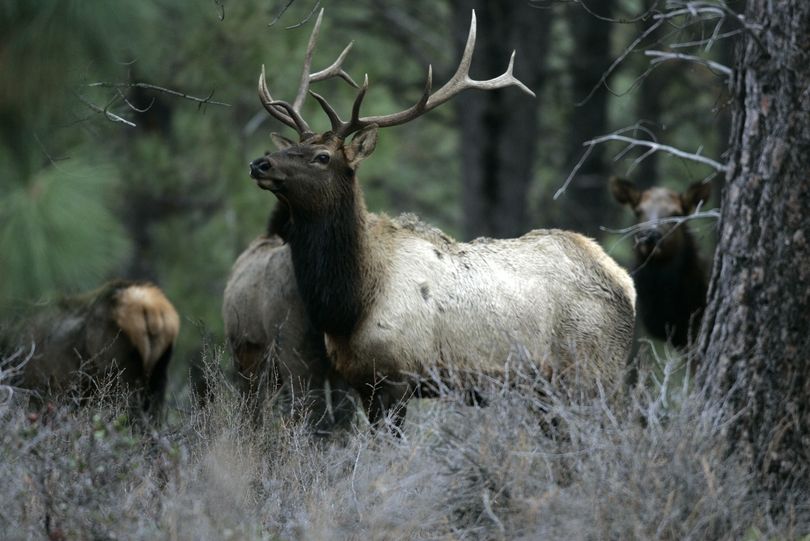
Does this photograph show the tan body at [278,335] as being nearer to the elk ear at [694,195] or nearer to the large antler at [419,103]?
the large antler at [419,103]

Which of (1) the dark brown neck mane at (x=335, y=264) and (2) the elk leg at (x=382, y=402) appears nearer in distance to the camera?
(2) the elk leg at (x=382, y=402)

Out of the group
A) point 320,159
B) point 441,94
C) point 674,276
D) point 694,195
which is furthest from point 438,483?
point 694,195

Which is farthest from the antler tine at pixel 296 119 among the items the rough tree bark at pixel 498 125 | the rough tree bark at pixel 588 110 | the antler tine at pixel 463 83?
the rough tree bark at pixel 588 110

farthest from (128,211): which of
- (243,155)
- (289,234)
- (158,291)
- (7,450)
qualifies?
(7,450)

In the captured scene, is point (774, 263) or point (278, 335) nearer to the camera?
point (774, 263)

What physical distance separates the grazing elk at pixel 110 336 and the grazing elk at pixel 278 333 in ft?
1.95

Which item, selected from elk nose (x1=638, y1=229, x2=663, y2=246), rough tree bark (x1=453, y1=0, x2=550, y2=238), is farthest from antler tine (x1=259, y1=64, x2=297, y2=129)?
rough tree bark (x1=453, y1=0, x2=550, y2=238)

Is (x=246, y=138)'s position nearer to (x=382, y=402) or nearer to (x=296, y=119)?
(x=296, y=119)

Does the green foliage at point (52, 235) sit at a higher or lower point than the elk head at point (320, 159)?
lower

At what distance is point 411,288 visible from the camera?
758 centimetres

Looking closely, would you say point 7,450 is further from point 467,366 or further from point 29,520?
point 467,366

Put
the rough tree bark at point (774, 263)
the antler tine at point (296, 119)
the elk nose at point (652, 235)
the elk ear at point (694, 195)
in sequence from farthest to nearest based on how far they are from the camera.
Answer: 1. the elk ear at point (694, 195)
2. the elk nose at point (652, 235)
3. the antler tine at point (296, 119)
4. the rough tree bark at point (774, 263)

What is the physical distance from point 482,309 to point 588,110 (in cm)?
1019

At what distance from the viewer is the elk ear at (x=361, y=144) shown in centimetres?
775
